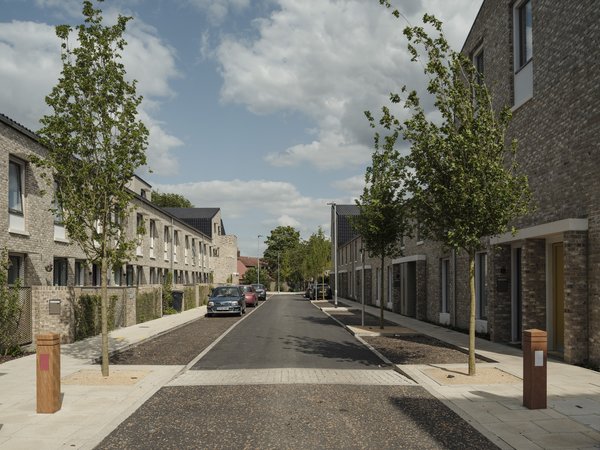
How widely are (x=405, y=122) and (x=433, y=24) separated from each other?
6.57 feet

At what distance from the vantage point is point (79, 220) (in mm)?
10664

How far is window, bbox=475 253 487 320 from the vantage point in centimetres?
1814

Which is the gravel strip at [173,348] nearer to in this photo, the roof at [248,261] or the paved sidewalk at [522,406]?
the paved sidewalk at [522,406]

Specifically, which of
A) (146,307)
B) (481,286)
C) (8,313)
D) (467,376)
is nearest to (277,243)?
(146,307)

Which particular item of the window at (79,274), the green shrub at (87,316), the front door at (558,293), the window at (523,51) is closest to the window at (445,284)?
the front door at (558,293)

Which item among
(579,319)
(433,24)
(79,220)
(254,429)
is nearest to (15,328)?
(79,220)

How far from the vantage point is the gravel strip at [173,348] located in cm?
1312

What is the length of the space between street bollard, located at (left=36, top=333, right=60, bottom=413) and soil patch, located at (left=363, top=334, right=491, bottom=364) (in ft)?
23.7

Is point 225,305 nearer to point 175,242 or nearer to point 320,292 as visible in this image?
point 175,242

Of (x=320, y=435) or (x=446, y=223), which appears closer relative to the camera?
(x=320, y=435)

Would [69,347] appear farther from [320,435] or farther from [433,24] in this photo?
[433,24]

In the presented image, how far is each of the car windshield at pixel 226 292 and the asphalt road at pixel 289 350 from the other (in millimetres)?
8609

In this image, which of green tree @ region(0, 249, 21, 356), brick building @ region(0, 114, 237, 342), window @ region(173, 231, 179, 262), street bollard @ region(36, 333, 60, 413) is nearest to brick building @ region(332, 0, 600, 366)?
street bollard @ region(36, 333, 60, 413)

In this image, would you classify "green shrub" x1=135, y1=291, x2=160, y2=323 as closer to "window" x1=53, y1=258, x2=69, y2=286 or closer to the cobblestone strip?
"window" x1=53, y1=258, x2=69, y2=286
